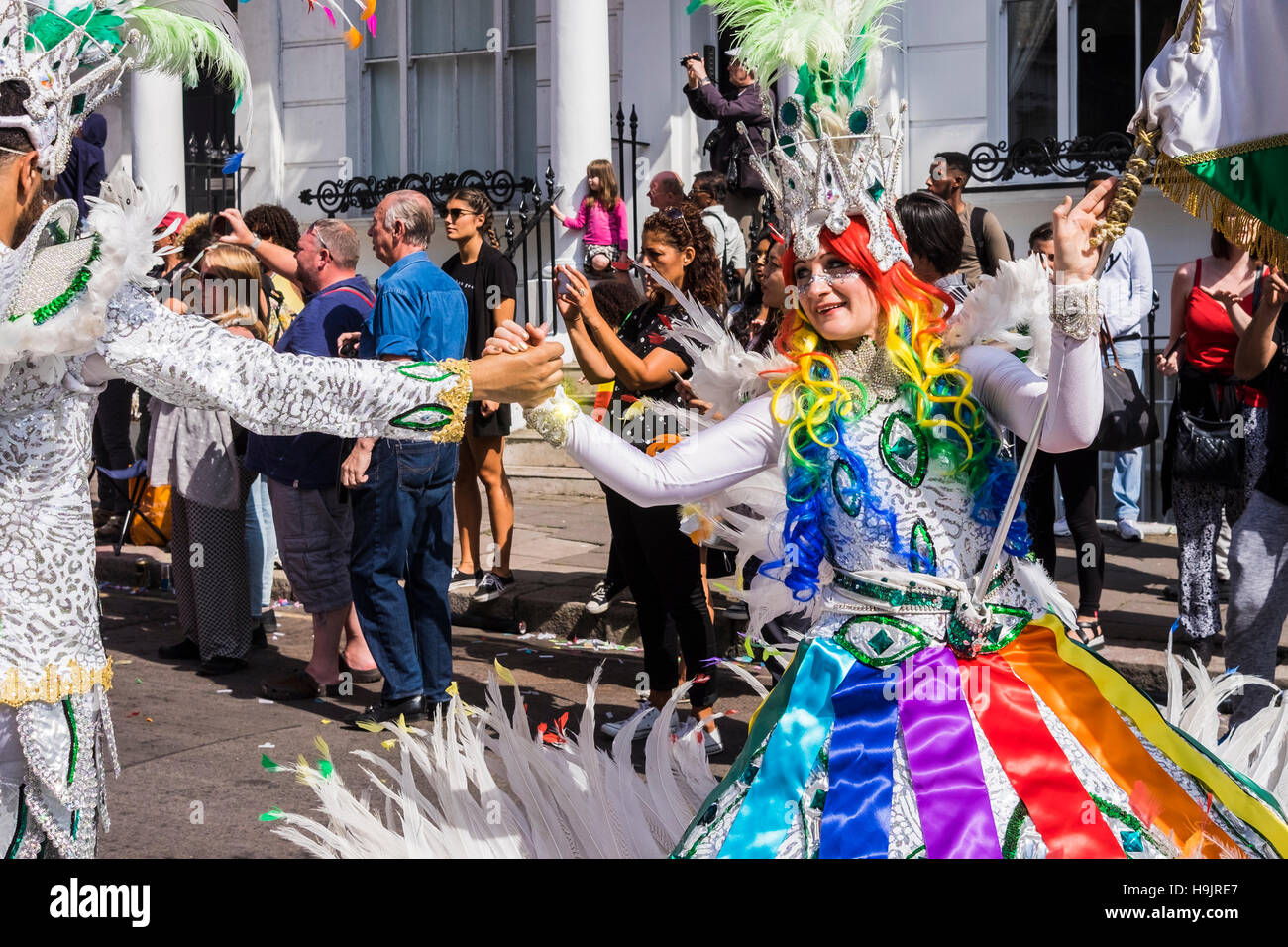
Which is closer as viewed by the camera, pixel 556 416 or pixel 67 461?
pixel 67 461

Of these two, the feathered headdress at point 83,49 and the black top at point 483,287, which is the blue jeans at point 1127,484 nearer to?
the black top at point 483,287

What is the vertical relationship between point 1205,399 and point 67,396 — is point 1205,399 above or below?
below

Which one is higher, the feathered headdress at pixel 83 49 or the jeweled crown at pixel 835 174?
the feathered headdress at pixel 83 49

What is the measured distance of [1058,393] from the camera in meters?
2.90

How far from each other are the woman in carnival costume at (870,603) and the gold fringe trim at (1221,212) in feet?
1.14

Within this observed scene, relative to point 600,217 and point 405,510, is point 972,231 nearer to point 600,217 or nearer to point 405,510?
point 405,510

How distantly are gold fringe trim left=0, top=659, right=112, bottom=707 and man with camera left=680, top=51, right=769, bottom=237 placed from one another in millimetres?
7858

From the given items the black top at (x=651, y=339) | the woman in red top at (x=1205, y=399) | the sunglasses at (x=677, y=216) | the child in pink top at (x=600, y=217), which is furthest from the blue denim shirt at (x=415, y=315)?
the child in pink top at (x=600, y=217)

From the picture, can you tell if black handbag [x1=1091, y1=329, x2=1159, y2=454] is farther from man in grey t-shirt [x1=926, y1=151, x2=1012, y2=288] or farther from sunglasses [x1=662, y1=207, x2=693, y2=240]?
sunglasses [x1=662, y1=207, x2=693, y2=240]

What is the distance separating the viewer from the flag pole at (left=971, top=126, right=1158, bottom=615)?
2848 mm

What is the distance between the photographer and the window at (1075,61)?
11.0 meters

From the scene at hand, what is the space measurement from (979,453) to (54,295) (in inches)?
75.8

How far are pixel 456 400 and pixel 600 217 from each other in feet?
25.4

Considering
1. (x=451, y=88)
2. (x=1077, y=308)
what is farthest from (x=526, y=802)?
(x=451, y=88)
